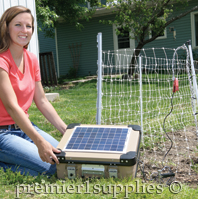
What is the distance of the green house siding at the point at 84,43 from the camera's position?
51.8 ft

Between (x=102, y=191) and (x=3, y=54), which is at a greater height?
(x=3, y=54)

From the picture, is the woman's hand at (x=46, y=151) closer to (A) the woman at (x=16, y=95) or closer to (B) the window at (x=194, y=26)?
(A) the woman at (x=16, y=95)

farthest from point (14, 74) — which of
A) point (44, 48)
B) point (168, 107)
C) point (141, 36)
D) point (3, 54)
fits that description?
point (44, 48)

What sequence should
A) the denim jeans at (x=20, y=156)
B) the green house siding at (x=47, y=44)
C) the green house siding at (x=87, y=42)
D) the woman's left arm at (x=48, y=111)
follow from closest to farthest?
the denim jeans at (x=20, y=156) → the woman's left arm at (x=48, y=111) → the green house siding at (x=87, y=42) → the green house siding at (x=47, y=44)

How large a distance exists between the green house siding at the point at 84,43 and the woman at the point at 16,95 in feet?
43.4

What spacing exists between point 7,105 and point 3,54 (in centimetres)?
53

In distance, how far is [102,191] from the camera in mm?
2121

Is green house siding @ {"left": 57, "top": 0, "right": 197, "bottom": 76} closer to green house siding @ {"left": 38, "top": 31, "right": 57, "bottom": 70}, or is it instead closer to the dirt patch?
green house siding @ {"left": 38, "top": 31, "right": 57, "bottom": 70}

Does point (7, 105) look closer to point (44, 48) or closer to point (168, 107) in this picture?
point (168, 107)

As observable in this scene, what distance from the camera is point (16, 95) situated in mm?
Answer: 2627

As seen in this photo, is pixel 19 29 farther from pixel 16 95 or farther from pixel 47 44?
pixel 47 44

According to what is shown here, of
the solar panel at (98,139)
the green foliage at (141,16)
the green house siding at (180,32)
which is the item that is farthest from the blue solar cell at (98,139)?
the green house siding at (180,32)

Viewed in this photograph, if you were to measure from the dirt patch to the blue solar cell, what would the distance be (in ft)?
1.70

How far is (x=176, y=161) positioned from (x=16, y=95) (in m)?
1.84
